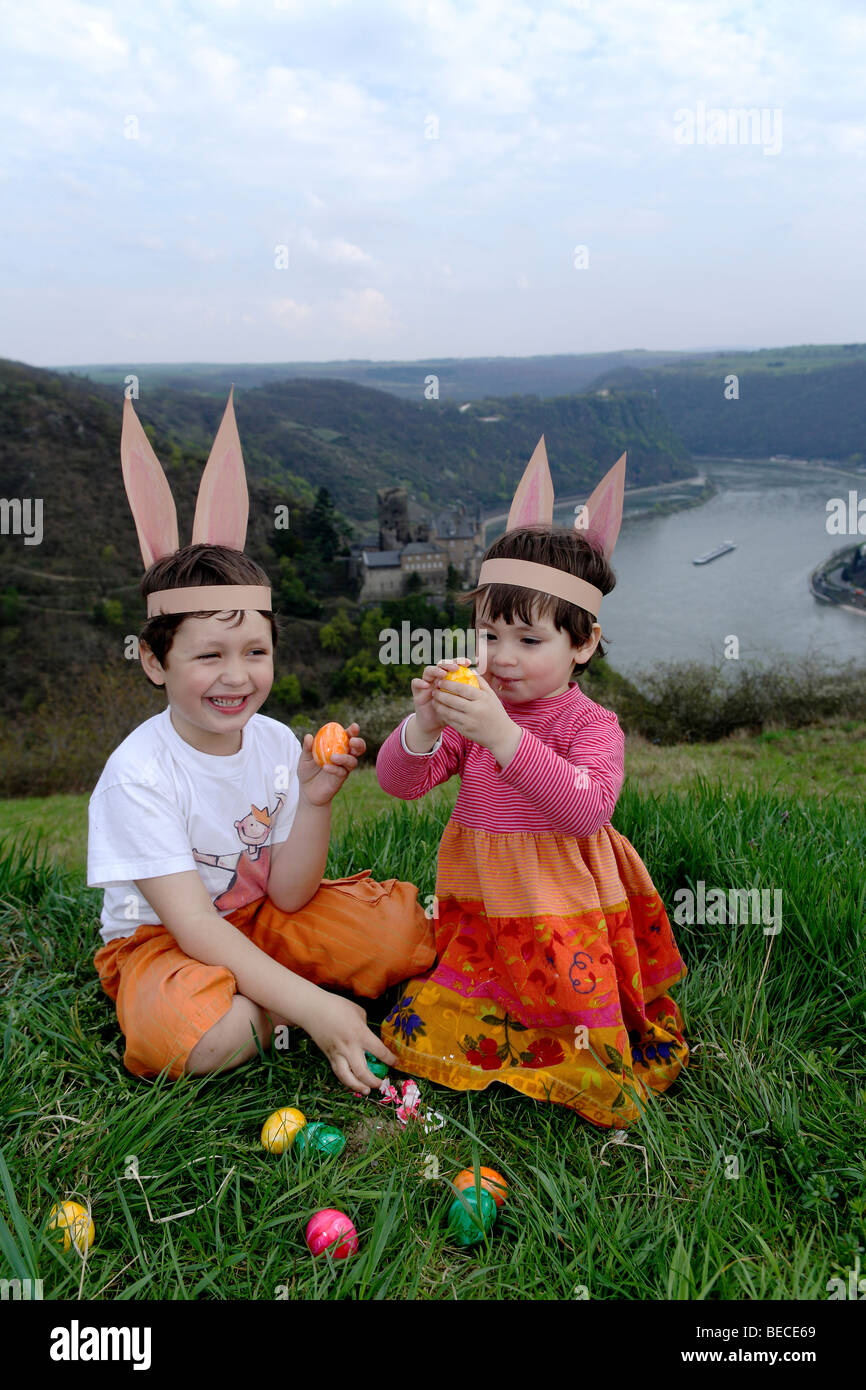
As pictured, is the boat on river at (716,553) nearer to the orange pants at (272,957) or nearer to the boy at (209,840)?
the orange pants at (272,957)

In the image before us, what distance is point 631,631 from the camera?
108 feet

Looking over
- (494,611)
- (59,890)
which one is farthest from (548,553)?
(59,890)

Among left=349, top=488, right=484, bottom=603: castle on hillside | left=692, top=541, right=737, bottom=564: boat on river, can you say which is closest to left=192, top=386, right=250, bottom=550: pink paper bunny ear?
left=349, top=488, right=484, bottom=603: castle on hillside

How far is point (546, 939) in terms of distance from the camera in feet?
6.97

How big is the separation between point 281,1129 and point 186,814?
33.0 inches

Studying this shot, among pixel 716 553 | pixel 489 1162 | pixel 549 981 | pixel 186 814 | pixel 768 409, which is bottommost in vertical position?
pixel 489 1162

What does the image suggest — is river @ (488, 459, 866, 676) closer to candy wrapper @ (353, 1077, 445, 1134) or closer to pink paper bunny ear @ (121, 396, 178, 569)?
pink paper bunny ear @ (121, 396, 178, 569)

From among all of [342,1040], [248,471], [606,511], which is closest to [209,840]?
[342,1040]

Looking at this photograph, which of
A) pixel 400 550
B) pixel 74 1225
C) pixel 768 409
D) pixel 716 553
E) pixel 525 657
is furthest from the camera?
pixel 400 550

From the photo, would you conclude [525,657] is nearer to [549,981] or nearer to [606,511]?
[606,511]

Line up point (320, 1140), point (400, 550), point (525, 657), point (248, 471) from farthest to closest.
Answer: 1. point (248, 471)
2. point (400, 550)
3. point (525, 657)
4. point (320, 1140)

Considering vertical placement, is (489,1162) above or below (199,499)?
below

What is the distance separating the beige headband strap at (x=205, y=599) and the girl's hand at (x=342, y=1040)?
1078 millimetres
